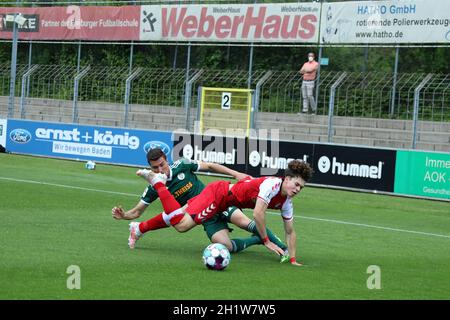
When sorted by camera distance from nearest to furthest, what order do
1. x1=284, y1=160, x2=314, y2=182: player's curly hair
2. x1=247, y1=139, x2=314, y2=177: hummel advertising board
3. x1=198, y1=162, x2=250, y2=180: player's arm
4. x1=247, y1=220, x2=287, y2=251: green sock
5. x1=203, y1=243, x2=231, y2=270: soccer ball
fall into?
1. x1=203, y1=243, x2=231, y2=270: soccer ball
2. x1=284, y1=160, x2=314, y2=182: player's curly hair
3. x1=198, y1=162, x2=250, y2=180: player's arm
4. x1=247, y1=220, x2=287, y2=251: green sock
5. x1=247, y1=139, x2=314, y2=177: hummel advertising board

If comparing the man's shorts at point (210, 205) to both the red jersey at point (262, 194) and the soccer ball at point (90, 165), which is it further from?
the soccer ball at point (90, 165)

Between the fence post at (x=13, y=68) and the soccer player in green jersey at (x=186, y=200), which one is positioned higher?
the fence post at (x=13, y=68)

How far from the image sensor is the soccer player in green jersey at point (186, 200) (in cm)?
1240

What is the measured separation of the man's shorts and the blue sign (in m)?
15.0

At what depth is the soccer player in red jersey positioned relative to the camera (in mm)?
11352

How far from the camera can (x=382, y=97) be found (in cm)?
2825

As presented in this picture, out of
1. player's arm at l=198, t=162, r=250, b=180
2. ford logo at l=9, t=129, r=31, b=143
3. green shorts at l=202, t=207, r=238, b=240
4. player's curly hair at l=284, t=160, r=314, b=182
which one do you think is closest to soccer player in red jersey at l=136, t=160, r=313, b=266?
player's curly hair at l=284, t=160, r=314, b=182

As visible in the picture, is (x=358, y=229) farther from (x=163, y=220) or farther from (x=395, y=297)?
(x=395, y=297)

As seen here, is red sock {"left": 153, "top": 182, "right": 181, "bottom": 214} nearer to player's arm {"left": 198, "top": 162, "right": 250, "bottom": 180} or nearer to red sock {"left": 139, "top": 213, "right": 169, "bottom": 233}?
red sock {"left": 139, "top": 213, "right": 169, "bottom": 233}

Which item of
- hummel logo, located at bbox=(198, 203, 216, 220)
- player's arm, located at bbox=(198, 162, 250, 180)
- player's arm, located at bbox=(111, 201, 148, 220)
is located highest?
player's arm, located at bbox=(198, 162, 250, 180)

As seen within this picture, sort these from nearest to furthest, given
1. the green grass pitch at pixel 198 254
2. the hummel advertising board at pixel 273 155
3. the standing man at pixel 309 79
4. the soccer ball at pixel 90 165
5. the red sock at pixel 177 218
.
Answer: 1. the green grass pitch at pixel 198 254
2. the red sock at pixel 177 218
3. the hummel advertising board at pixel 273 155
4. the soccer ball at pixel 90 165
5. the standing man at pixel 309 79

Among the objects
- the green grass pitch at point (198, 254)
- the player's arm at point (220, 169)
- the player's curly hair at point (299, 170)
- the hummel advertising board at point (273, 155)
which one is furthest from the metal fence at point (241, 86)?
the player's curly hair at point (299, 170)
